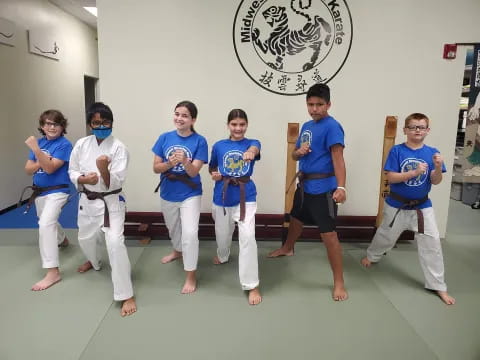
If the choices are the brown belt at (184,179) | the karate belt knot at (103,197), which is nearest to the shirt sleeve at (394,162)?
the brown belt at (184,179)

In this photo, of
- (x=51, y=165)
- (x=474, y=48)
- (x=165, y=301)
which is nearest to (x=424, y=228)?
(x=165, y=301)

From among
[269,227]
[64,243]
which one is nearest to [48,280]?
[64,243]

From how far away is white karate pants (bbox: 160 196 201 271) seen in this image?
2.75 meters

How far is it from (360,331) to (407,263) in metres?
1.37

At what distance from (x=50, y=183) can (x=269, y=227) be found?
223 cm

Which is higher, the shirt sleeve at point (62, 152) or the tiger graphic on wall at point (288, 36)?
the tiger graphic on wall at point (288, 36)

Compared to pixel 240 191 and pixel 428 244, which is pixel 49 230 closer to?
pixel 240 191

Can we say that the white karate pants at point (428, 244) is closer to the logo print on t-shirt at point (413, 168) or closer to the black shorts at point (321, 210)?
the logo print on t-shirt at point (413, 168)

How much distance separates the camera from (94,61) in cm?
891

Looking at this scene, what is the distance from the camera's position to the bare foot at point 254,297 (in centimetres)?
261

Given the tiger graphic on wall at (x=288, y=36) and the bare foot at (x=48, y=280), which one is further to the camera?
the tiger graphic on wall at (x=288, y=36)

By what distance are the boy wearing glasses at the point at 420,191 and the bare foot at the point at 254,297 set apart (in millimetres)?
1274

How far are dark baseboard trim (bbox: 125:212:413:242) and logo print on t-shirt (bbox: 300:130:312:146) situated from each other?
4.33 feet

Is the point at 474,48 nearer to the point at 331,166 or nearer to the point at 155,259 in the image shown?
the point at 331,166
